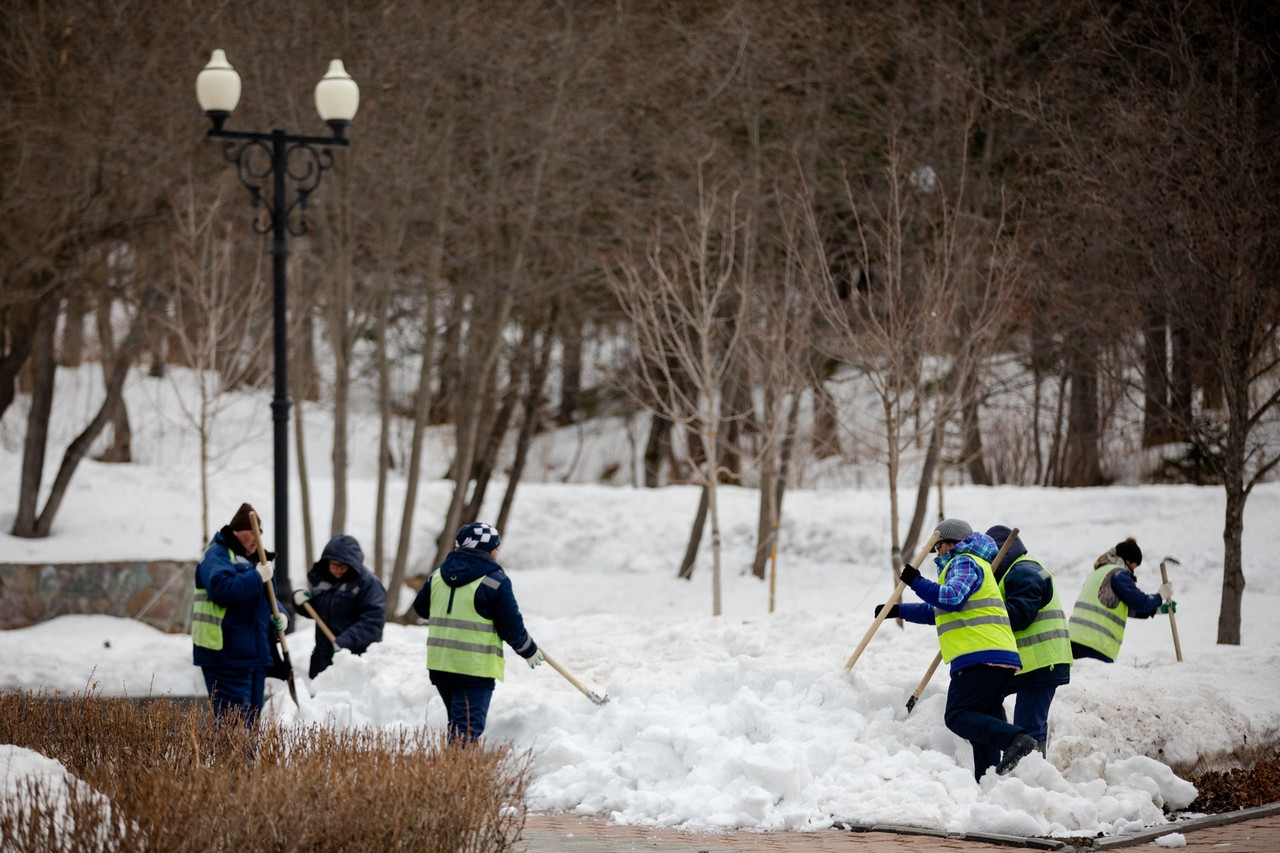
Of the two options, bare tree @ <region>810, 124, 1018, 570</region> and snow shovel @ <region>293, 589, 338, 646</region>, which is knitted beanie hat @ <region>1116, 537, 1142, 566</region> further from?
snow shovel @ <region>293, 589, 338, 646</region>

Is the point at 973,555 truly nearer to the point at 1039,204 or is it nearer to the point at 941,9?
the point at 1039,204

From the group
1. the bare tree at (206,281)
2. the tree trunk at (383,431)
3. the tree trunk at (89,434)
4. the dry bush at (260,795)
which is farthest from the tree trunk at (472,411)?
the dry bush at (260,795)

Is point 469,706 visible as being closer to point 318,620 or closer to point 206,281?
point 318,620

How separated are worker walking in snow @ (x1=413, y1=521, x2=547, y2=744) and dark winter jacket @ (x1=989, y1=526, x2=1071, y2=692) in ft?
9.63

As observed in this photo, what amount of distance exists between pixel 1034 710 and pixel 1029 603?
25.9 inches

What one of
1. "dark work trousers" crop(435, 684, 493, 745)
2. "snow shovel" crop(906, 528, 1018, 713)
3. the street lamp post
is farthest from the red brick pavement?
the street lamp post

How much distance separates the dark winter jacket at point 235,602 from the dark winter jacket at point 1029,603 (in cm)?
467

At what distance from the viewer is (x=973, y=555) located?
8.53 metres

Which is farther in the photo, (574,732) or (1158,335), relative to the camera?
(1158,335)

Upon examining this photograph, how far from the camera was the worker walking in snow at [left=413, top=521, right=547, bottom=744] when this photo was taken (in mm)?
8977

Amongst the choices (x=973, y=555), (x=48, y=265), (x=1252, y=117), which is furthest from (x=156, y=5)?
(x=973, y=555)

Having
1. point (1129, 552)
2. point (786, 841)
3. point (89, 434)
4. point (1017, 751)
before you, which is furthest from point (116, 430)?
point (1017, 751)

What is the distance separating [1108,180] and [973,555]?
287 inches

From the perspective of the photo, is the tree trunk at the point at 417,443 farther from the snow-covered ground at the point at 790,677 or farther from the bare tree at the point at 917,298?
the bare tree at the point at 917,298
